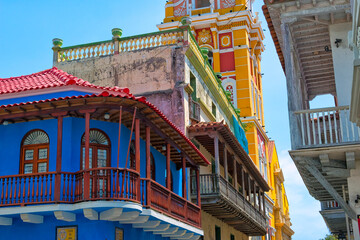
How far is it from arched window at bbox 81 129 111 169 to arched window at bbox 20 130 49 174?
99 centimetres

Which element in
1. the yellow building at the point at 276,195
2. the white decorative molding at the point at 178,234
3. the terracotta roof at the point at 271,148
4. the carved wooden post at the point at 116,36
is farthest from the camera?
the terracotta roof at the point at 271,148

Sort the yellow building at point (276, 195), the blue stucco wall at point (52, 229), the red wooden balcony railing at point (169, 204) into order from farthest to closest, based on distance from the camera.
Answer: the yellow building at point (276, 195)
the red wooden balcony railing at point (169, 204)
the blue stucco wall at point (52, 229)

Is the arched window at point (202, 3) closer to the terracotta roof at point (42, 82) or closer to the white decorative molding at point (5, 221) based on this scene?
the terracotta roof at point (42, 82)

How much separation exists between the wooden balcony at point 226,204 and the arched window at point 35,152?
24.4 feet

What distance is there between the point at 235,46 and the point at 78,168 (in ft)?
85.6

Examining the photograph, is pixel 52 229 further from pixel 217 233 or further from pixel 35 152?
pixel 217 233

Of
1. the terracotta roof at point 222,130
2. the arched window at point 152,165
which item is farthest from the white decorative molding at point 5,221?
the terracotta roof at point 222,130

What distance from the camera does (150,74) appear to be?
875 inches

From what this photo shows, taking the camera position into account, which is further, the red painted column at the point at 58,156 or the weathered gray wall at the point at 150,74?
the weathered gray wall at the point at 150,74

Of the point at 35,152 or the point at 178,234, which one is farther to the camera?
the point at 178,234

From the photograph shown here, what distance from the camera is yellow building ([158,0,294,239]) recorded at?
38.3m

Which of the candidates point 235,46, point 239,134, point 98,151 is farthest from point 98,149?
point 235,46

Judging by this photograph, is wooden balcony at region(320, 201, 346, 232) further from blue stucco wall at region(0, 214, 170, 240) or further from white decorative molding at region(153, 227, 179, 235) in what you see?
blue stucco wall at region(0, 214, 170, 240)

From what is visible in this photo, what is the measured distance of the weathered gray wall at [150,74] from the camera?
850 inches
